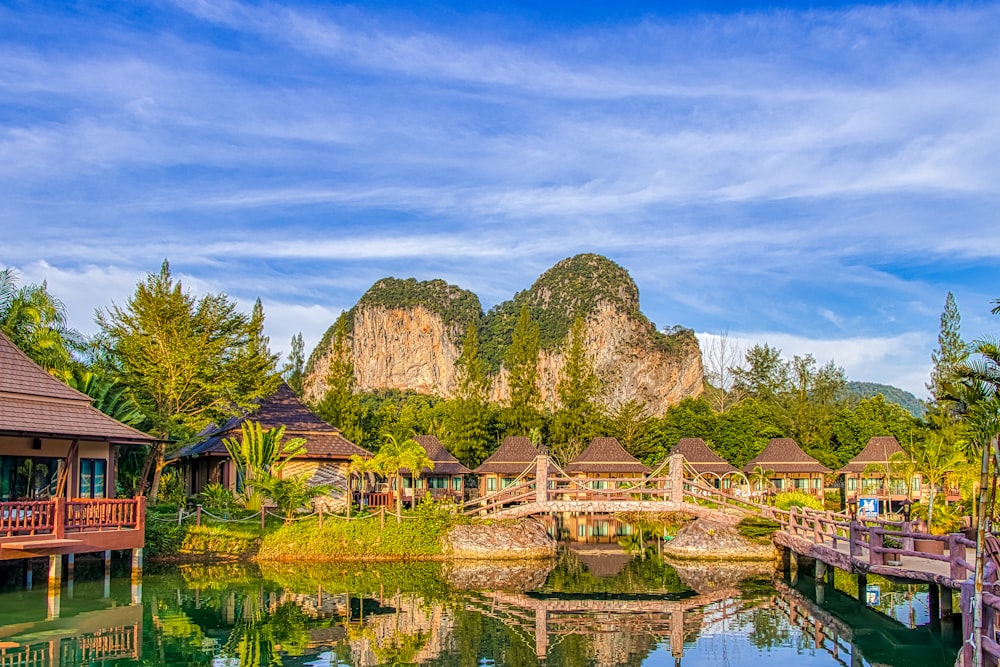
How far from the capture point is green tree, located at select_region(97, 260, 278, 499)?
3300cm

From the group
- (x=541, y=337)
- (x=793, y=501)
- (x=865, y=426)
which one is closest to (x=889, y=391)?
(x=541, y=337)

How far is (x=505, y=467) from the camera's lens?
167 ft

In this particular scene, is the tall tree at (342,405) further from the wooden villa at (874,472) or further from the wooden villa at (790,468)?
the wooden villa at (874,472)

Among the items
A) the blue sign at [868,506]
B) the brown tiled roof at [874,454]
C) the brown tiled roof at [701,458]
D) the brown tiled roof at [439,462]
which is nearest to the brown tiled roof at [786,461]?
the brown tiled roof at [874,454]

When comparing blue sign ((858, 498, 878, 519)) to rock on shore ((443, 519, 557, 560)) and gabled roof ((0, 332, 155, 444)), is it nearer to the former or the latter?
rock on shore ((443, 519, 557, 560))

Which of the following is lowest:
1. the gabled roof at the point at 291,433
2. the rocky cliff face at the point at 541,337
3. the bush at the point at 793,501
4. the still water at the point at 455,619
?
the still water at the point at 455,619

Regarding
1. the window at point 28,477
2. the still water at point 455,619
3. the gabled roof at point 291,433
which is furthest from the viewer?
the gabled roof at point 291,433

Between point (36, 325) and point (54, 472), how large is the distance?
22.6 ft

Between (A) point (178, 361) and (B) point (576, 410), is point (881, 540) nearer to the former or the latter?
(A) point (178, 361)

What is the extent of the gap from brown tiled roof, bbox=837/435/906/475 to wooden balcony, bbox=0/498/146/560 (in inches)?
1706

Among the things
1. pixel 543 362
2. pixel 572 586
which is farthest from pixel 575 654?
pixel 543 362

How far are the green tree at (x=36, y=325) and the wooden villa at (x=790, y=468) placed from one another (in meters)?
38.8

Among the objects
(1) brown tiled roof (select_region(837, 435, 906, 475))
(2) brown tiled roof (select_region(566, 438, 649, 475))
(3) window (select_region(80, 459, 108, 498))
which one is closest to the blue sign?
(2) brown tiled roof (select_region(566, 438, 649, 475))

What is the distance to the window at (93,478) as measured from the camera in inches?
989
